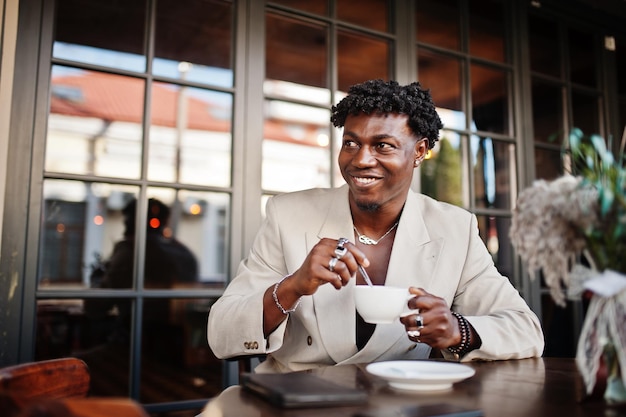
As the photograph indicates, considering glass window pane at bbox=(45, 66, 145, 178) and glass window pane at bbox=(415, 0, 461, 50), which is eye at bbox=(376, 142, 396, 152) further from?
glass window pane at bbox=(45, 66, 145, 178)

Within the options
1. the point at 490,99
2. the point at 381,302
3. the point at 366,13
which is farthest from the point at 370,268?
the point at 490,99

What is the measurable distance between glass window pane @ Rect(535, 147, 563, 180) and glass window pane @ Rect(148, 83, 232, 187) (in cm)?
339

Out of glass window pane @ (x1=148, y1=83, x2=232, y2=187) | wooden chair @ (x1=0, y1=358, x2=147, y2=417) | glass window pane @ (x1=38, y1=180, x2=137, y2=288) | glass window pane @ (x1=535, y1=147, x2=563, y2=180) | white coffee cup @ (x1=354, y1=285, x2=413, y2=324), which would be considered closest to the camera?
wooden chair @ (x1=0, y1=358, x2=147, y2=417)

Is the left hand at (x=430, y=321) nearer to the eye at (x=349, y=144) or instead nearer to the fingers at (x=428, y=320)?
the fingers at (x=428, y=320)

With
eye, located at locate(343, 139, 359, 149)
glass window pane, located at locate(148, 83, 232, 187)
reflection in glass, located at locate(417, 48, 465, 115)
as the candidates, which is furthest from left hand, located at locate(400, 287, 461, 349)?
glass window pane, located at locate(148, 83, 232, 187)

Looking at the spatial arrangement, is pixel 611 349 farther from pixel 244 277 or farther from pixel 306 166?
pixel 306 166

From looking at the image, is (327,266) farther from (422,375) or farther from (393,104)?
(393,104)

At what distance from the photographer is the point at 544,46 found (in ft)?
12.0

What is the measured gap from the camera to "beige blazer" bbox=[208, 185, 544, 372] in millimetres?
1441

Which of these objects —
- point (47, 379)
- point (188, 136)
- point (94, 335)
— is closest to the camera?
point (47, 379)

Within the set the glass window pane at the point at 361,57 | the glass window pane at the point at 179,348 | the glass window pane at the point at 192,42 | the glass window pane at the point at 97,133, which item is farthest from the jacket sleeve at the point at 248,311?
the glass window pane at the point at 97,133

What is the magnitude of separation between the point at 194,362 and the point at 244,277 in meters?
3.87

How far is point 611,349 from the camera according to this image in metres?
0.84

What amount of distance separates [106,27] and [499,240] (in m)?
3.71
